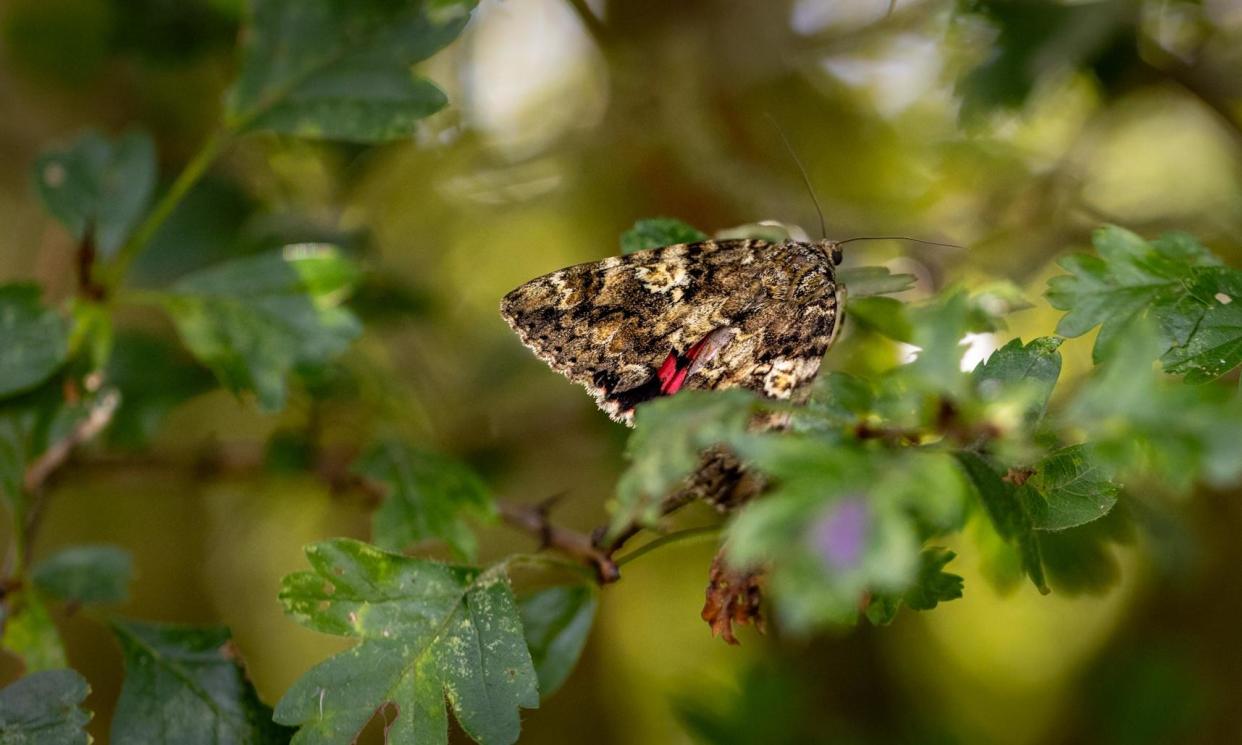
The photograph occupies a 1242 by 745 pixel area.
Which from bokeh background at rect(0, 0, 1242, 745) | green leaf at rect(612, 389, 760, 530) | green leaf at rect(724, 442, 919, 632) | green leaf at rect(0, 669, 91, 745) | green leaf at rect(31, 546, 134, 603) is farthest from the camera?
bokeh background at rect(0, 0, 1242, 745)

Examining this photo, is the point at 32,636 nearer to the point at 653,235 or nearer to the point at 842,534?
the point at 653,235

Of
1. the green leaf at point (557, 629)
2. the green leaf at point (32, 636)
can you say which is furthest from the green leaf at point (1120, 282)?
the green leaf at point (32, 636)

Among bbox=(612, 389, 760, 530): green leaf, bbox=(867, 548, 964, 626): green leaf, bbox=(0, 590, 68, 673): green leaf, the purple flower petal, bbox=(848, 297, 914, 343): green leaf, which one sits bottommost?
bbox=(0, 590, 68, 673): green leaf

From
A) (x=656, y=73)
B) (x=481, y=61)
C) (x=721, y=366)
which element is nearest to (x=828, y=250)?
(x=721, y=366)

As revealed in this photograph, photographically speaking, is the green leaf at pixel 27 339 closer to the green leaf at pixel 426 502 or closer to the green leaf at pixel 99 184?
the green leaf at pixel 99 184

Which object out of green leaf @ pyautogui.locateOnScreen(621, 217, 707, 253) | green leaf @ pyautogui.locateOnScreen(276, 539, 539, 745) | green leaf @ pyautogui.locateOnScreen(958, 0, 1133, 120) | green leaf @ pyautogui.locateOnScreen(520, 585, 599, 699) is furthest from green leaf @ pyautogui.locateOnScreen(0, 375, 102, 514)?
green leaf @ pyautogui.locateOnScreen(958, 0, 1133, 120)

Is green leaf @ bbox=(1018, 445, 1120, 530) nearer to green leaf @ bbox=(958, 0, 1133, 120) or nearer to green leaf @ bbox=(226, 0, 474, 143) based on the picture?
green leaf @ bbox=(226, 0, 474, 143)
